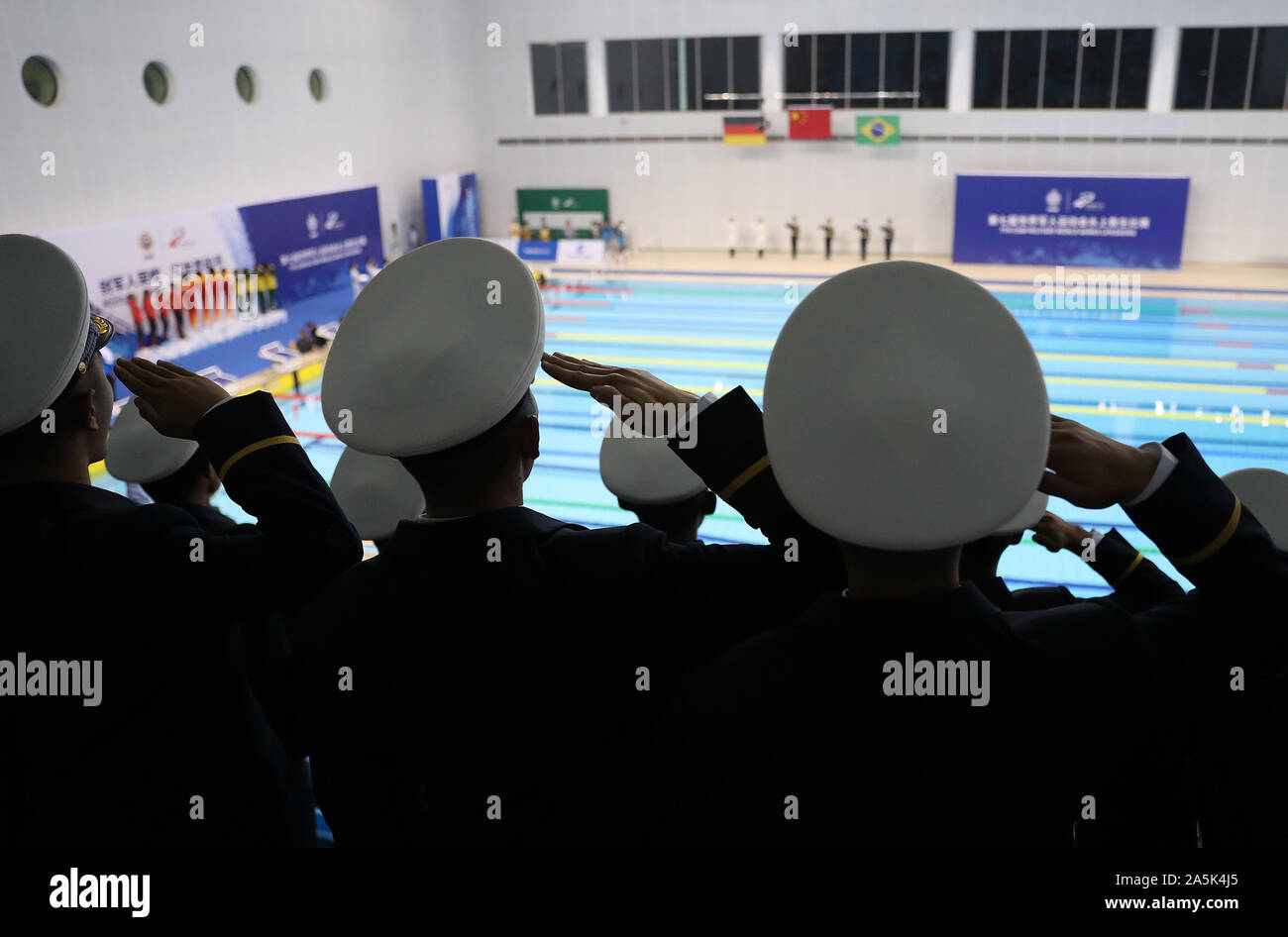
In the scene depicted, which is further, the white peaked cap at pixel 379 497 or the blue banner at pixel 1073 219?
the blue banner at pixel 1073 219

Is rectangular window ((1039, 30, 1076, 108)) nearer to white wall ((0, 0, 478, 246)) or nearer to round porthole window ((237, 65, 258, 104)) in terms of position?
white wall ((0, 0, 478, 246))

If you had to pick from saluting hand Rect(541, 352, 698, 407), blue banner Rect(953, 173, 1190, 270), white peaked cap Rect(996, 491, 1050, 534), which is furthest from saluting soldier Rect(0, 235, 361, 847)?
blue banner Rect(953, 173, 1190, 270)

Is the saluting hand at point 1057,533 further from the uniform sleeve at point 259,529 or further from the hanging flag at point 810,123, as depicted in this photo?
the hanging flag at point 810,123

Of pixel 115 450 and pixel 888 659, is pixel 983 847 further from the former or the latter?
pixel 115 450

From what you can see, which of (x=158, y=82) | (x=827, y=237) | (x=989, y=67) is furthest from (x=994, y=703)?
(x=989, y=67)

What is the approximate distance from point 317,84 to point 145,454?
1430 centimetres

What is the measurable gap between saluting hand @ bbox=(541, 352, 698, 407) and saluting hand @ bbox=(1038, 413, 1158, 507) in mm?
515

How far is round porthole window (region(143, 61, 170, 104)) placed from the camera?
472 inches

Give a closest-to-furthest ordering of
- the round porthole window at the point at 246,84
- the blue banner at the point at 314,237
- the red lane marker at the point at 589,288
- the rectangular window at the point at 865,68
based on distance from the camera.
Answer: the blue banner at the point at 314,237, the round porthole window at the point at 246,84, the red lane marker at the point at 589,288, the rectangular window at the point at 865,68

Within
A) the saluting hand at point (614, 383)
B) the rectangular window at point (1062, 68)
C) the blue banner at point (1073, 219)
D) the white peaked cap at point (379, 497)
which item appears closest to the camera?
the saluting hand at point (614, 383)

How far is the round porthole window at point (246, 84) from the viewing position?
13430mm

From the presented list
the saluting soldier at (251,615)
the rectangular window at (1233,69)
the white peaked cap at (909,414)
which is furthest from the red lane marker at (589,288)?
the white peaked cap at (909,414)

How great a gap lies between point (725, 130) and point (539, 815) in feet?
60.4
